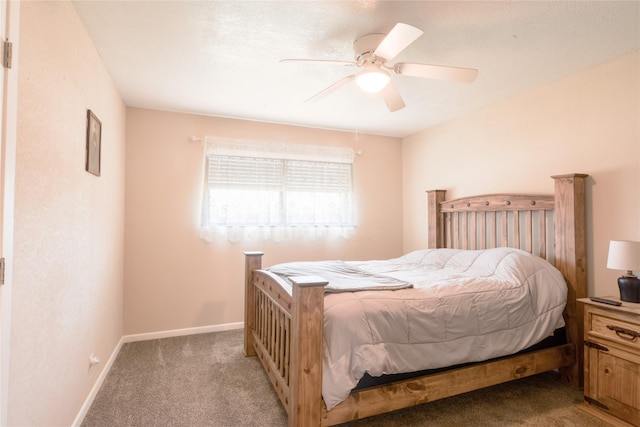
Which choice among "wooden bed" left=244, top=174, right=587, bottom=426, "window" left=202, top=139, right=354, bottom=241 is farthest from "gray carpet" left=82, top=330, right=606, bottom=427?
"window" left=202, top=139, right=354, bottom=241

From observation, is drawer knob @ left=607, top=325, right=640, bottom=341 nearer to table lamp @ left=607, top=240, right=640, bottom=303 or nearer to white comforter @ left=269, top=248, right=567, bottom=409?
table lamp @ left=607, top=240, right=640, bottom=303

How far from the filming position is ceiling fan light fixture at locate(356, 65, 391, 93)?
202 centimetres

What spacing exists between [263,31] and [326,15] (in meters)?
0.43

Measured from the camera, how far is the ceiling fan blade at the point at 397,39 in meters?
1.64

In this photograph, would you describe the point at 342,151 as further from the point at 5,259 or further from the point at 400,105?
the point at 5,259

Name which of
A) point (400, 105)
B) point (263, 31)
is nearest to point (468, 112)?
point (400, 105)

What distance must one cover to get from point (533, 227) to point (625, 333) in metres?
1.10

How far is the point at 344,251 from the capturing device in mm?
4320

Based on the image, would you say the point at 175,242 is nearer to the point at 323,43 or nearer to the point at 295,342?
the point at 295,342

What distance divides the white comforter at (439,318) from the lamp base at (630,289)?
1.17 feet

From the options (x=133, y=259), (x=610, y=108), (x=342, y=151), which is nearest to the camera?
(x=610, y=108)

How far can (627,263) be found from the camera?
6.65 ft

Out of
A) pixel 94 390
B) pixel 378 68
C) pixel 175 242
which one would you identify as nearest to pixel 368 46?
pixel 378 68

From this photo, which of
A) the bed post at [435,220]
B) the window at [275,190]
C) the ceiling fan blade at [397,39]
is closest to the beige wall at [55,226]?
the window at [275,190]
